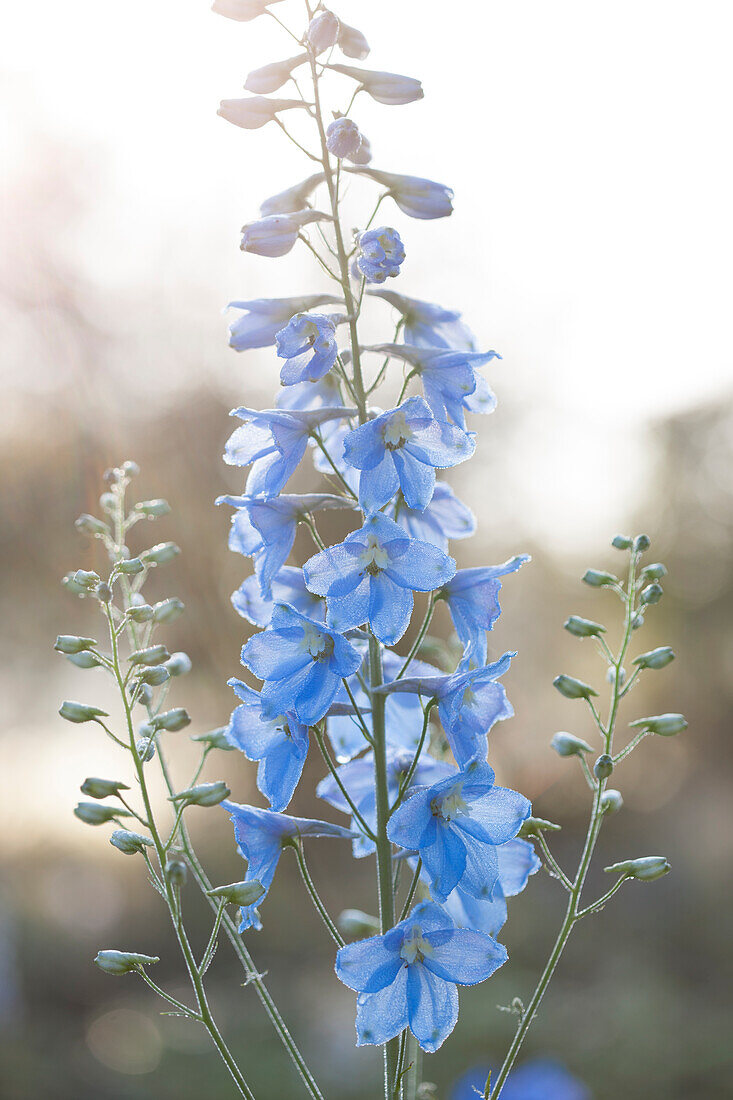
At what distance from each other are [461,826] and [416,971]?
0.68ft

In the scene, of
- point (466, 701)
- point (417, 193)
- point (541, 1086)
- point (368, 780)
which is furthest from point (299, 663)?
point (541, 1086)

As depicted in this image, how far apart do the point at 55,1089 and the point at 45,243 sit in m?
6.58

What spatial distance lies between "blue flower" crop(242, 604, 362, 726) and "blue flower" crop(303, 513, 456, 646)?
0.13 feet

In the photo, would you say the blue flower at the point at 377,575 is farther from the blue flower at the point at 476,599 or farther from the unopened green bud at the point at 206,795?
the unopened green bud at the point at 206,795

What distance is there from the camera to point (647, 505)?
39.2 feet

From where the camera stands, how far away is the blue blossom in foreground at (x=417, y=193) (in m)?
1.51

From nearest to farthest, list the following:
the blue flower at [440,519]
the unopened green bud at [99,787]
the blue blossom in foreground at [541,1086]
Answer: the unopened green bud at [99,787]
the blue flower at [440,519]
the blue blossom in foreground at [541,1086]

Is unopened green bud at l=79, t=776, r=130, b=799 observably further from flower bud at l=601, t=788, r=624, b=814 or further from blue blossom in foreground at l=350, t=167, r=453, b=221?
blue blossom in foreground at l=350, t=167, r=453, b=221

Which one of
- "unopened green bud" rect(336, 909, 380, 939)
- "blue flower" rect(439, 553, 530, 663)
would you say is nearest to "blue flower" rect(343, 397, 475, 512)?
"blue flower" rect(439, 553, 530, 663)

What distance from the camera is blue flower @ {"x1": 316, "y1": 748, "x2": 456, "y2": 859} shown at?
153 centimetres

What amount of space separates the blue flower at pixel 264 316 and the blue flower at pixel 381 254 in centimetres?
15

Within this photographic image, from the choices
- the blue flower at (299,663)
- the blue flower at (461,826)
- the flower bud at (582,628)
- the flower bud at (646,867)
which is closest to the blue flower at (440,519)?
the flower bud at (582,628)

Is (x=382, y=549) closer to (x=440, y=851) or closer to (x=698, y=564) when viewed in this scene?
(x=440, y=851)

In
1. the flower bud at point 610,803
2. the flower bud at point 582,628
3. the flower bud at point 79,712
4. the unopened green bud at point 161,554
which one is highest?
the unopened green bud at point 161,554
